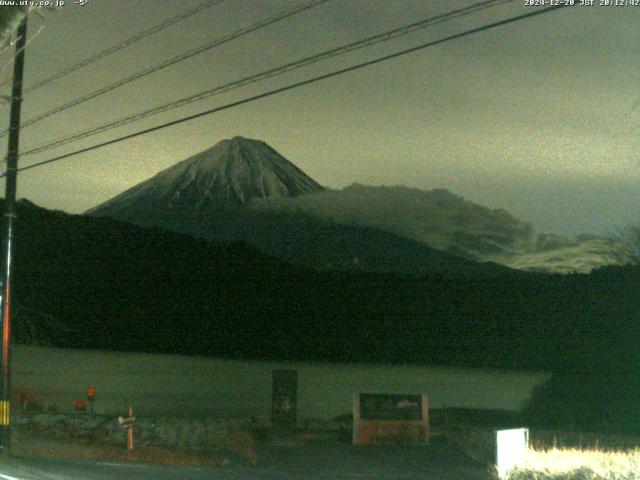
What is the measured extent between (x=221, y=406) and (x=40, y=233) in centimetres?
2215

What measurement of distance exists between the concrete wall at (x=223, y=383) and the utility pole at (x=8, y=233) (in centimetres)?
1237

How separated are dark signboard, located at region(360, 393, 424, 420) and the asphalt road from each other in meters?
0.99

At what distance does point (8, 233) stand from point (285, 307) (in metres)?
28.5

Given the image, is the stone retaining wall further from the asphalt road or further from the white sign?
the white sign

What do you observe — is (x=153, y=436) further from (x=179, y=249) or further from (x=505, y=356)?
(x=179, y=249)

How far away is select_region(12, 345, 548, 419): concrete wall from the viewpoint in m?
31.1

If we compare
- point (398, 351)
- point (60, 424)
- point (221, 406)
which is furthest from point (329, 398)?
point (60, 424)

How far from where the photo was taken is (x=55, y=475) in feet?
43.8

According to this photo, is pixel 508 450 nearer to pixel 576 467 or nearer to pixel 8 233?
pixel 576 467

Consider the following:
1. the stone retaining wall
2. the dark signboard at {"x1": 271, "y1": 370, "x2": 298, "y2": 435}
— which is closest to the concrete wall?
the stone retaining wall

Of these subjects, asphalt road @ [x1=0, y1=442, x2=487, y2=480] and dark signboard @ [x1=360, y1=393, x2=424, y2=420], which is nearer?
asphalt road @ [x1=0, y1=442, x2=487, y2=480]

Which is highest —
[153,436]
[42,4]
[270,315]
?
[42,4]

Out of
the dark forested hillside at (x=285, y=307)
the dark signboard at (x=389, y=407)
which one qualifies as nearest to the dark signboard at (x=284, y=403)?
the dark signboard at (x=389, y=407)

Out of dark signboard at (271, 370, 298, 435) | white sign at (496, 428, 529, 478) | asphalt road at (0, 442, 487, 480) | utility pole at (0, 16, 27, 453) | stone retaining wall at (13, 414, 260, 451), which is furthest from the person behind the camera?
stone retaining wall at (13, 414, 260, 451)
